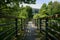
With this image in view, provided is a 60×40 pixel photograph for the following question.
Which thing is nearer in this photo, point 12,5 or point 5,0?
point 5,0

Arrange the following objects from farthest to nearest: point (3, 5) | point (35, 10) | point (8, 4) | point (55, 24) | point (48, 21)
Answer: point (35, 10) < point (8, 4) < point (3, 5) < point (48, 21) < point (55, 24)

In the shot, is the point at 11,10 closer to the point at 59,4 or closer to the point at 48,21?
the point at 48,21

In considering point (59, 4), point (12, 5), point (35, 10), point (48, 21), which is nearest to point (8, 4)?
point (12, 5)

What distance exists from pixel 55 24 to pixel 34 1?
12.2m

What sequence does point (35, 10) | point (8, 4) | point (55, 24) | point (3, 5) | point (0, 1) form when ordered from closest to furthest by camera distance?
point (55, 24)
point (0, 1)
point (3, 5)
point (8, 4)
point (35, 10)

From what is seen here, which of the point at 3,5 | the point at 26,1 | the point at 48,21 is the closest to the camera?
the point at 48,21

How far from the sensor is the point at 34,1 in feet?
56.1

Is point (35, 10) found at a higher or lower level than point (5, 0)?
lower

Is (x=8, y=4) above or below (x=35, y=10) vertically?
above

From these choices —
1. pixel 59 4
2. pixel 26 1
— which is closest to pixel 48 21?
→ pixel 26 1

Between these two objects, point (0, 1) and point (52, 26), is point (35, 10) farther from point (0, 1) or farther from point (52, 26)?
point (52, 26)

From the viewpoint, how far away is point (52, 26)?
5285 mm

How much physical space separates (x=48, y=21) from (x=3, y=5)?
19.5ft

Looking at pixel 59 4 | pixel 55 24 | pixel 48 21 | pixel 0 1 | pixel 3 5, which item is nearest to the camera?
pixel 55 24
